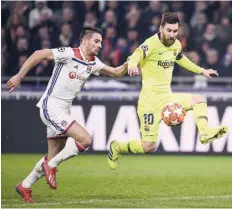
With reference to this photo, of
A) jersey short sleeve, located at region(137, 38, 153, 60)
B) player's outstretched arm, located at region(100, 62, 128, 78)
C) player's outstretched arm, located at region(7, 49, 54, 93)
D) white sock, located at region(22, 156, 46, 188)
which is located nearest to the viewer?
player's outstretched arm, located at region(7, 49, 54, 93)

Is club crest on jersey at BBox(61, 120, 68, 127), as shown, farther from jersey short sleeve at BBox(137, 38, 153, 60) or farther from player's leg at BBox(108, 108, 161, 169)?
jersey short sleeve at BBox(137, 38, 153, 60)

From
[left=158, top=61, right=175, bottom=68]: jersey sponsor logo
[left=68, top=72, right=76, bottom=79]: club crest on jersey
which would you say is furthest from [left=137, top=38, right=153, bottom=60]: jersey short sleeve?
[left=68, top=72, right=76, bottom=79]: club crest on jersey

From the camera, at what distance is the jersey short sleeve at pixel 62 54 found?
1100 cm

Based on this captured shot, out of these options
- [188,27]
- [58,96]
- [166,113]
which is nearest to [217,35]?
[188,27]

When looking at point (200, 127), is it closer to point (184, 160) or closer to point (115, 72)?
point (115, 72)

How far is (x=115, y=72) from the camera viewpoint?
11570 millimetres

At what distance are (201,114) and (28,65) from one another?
2.28 metres

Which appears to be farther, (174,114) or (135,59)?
(174,114)

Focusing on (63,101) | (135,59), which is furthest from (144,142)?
(63,101)

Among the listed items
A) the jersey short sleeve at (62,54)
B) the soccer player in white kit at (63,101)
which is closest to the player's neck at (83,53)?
the soccer player in white kit at (63,101)

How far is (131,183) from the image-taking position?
13.0 meters

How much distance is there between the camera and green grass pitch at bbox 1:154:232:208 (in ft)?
35.1

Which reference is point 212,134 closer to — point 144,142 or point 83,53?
A: point 144,142

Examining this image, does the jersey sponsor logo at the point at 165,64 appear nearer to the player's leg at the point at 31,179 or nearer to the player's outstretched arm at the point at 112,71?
the player's outstretched arm at the point at 112,71
